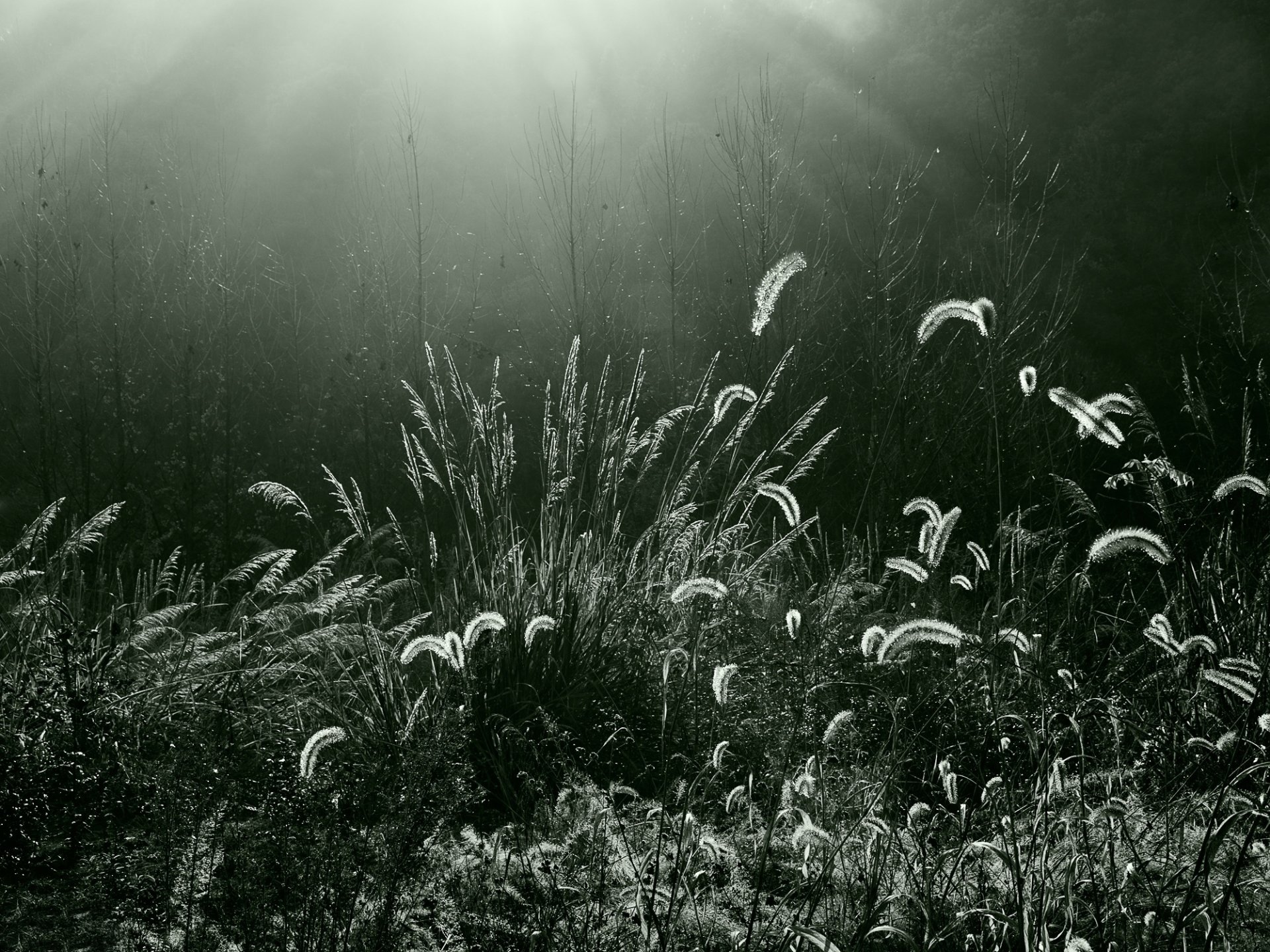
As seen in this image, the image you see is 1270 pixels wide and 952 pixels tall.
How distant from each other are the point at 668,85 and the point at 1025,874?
17.7m

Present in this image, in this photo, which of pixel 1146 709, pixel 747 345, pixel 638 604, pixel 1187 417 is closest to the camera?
pixel 1146 709

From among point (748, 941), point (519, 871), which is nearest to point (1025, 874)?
point (748, 941)

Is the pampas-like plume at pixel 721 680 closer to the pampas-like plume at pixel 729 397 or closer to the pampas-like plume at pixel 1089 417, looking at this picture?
the pampas-like plume at pixel 1089 417

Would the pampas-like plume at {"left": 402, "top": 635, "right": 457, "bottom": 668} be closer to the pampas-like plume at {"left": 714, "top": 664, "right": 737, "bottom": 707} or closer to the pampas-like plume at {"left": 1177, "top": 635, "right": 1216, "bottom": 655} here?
the pampas-like plume at {"left": 714, "top": 664, "right": 737, "bottom": 707}

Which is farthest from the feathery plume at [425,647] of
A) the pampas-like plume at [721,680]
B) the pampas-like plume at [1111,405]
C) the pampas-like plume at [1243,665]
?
the pampas-like plume at [1243,665]

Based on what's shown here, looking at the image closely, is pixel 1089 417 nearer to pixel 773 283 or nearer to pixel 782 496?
pixel 773 283

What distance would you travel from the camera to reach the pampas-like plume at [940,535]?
8.25 ft

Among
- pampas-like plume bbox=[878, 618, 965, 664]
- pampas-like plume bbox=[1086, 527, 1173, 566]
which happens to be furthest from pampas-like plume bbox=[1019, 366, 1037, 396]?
pampas-like plume bbox=[878, 618, 965, 664]

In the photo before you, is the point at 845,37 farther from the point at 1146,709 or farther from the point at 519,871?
the point at 519,871

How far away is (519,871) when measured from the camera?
218 centimetres

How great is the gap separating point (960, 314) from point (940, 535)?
0.54 meters

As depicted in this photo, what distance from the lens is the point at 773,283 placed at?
300 centimetres

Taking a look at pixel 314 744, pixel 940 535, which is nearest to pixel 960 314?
pixel 940 535

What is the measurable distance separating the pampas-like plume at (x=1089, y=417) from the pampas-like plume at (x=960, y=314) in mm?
226
